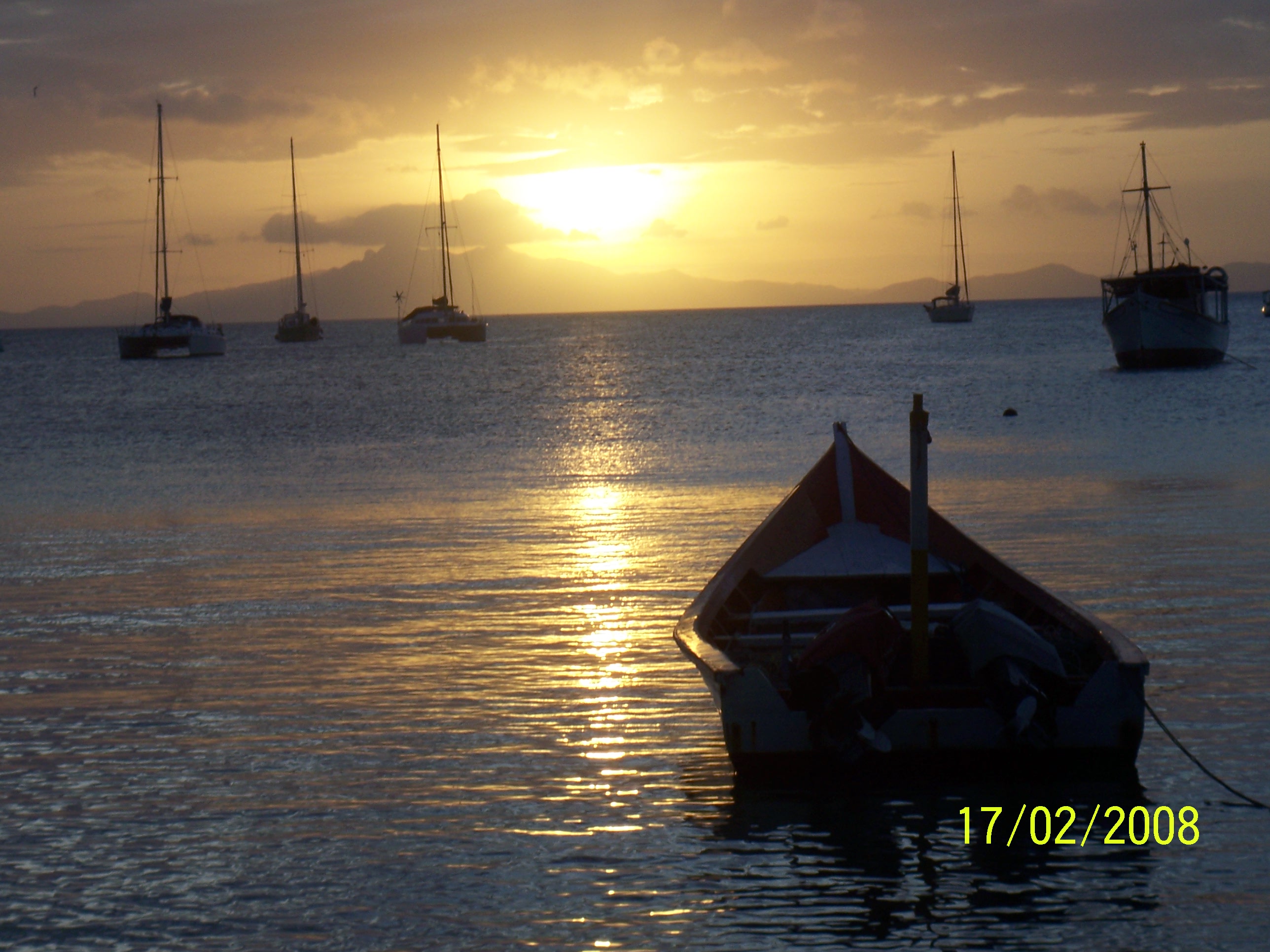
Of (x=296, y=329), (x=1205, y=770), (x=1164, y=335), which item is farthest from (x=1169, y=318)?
(x=296, y=329)

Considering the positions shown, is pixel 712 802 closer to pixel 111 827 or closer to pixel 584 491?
pixel 111 827


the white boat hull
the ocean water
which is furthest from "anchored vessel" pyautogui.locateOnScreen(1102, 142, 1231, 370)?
the ocean water

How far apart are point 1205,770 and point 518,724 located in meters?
4.83

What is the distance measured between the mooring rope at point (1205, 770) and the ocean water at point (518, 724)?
8cm

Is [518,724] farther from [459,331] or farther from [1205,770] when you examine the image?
[459,331]

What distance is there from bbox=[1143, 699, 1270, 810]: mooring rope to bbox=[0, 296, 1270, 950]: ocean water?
0.28 feet

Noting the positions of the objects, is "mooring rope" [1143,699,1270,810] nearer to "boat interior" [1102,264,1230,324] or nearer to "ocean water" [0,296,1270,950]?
"ocean water" [0,296,1270,950]

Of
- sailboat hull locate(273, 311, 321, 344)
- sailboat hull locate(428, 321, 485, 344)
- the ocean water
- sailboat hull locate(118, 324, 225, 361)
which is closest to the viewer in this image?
the ocean water

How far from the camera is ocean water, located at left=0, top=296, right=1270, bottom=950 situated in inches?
262

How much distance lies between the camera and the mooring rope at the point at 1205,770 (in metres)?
7.80

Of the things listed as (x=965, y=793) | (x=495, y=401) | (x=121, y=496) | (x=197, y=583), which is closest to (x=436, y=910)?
(x=965, y=793)

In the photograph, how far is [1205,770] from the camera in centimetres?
832

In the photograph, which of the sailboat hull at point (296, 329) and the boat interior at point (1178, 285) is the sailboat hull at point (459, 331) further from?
the boat interior at point (1178, 285)

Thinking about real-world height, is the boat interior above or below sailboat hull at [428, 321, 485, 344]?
below
